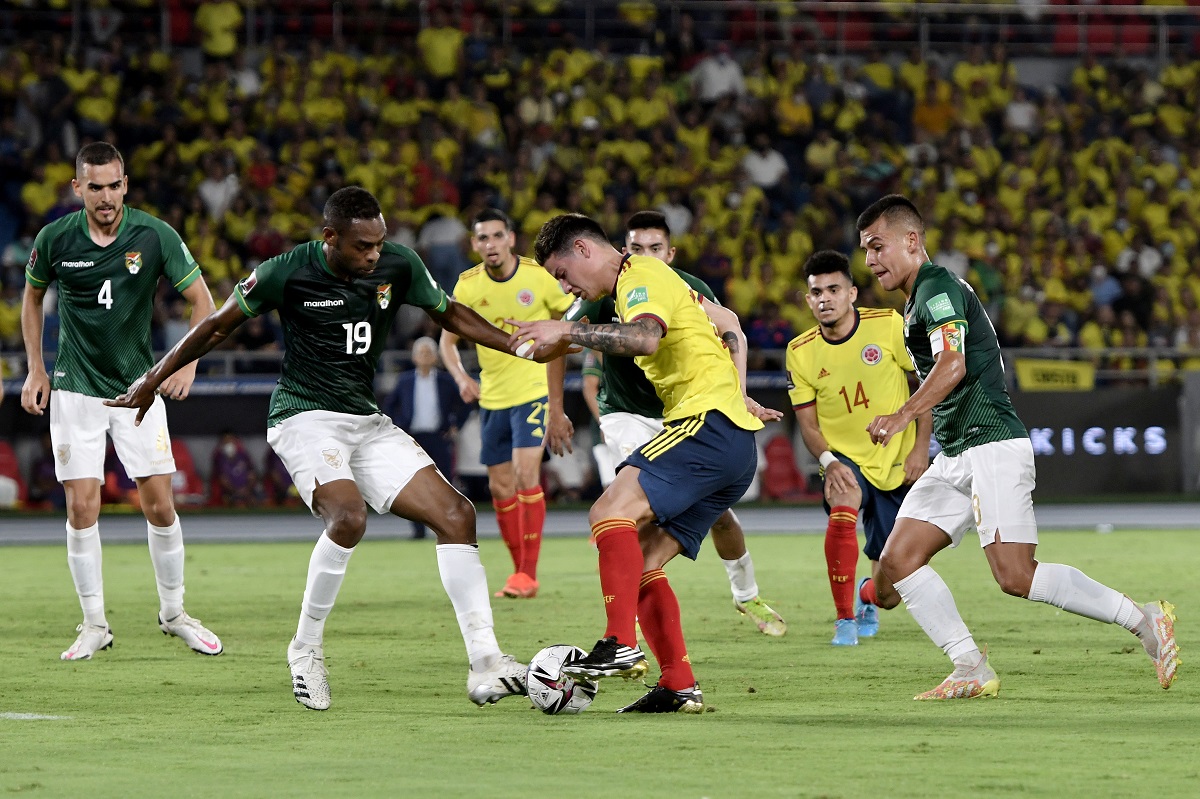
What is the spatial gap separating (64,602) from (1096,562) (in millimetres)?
8002

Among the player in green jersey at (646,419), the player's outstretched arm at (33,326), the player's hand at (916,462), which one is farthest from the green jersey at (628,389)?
the player's outstretched arm at (33,326)

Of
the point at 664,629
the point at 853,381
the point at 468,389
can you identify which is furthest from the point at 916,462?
the point at 468,389

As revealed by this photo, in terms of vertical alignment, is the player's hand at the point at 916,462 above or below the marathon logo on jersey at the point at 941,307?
below

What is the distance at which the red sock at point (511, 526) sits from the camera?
11.9 meters

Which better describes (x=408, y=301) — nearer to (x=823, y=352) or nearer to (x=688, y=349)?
(x=688, y=349)

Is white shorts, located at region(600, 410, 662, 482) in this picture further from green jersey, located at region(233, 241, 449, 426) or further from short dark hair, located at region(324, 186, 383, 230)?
short dark hair, located at region(324, 186, 383, 230)

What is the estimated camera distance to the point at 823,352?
9.44 m

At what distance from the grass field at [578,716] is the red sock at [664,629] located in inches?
8.1

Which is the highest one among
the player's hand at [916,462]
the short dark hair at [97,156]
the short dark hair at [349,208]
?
the short dark hair at [97,156]

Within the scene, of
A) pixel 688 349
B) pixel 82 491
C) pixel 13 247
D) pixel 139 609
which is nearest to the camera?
pixel 688 349

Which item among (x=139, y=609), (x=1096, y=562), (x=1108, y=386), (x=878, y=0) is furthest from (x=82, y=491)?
(x=878, y=0)

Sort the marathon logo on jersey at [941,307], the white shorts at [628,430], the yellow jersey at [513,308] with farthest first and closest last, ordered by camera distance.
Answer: the yellow jersey at [513,308], the white shorts at [628,430], the marathon logo on jersey at [941,307]

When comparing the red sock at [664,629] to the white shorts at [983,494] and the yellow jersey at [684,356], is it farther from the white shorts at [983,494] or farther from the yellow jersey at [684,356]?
the white shorts at [983,494]

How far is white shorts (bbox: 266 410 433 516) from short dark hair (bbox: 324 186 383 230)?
86 centimetres
